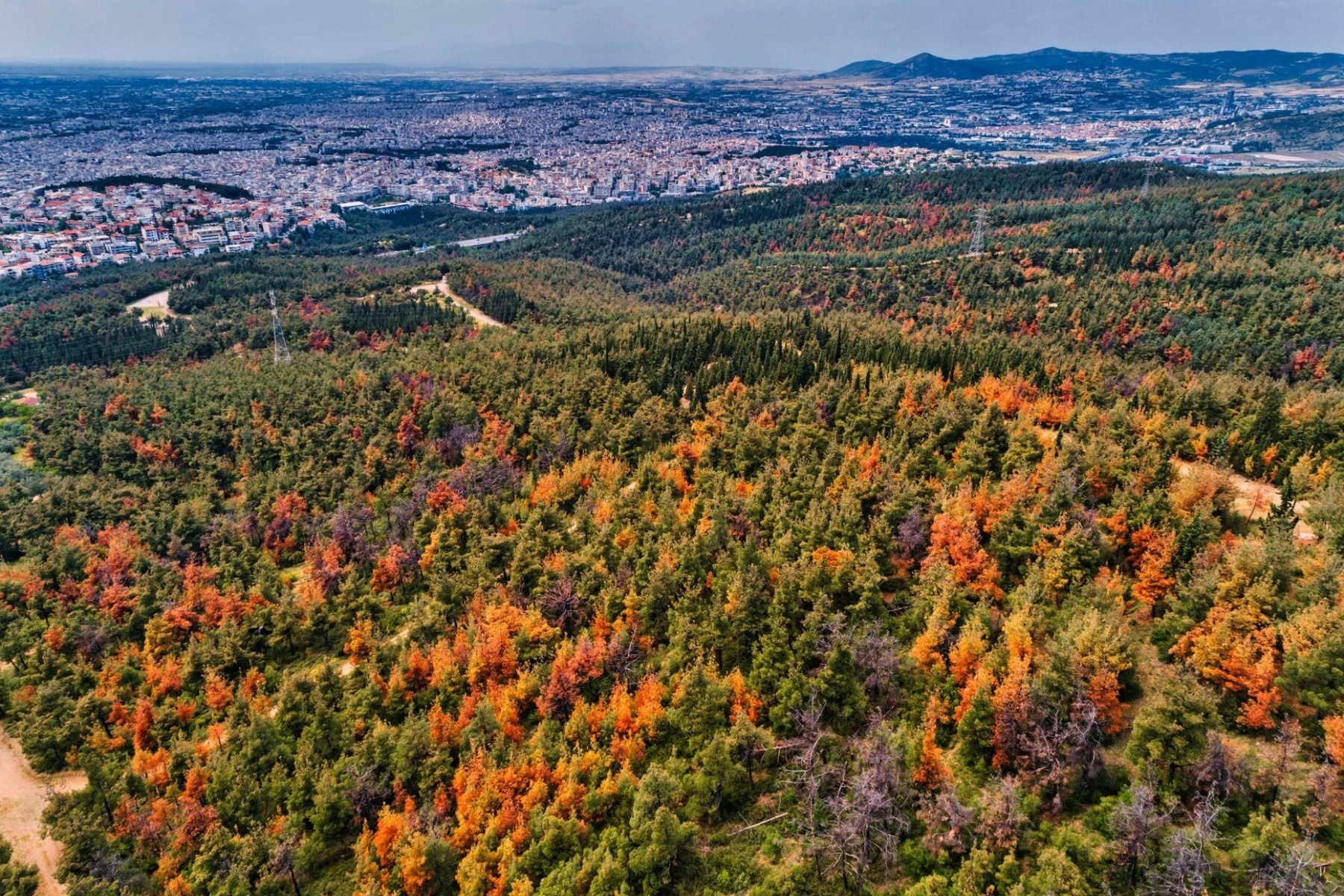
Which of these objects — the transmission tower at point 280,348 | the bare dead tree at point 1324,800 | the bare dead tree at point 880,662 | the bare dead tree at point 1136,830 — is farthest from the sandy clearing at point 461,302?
the bare dead tree at point 1324,800

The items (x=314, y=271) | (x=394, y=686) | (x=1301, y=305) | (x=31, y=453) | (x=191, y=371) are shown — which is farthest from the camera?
(x=314, y=271)

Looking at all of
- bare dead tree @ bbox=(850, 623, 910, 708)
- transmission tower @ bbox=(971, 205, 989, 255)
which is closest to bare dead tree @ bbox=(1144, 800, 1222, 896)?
bare dead tree @ bbox=(850, 623, 910, 708)

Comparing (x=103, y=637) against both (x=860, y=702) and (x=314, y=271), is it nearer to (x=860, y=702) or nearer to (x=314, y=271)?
(x=860, y=702)

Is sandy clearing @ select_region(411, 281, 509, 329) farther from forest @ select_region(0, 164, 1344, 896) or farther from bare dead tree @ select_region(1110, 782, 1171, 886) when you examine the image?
bare dead tree @ select_region(1110, 782, 1171, 886)

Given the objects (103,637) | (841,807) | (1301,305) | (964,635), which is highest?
(1301,305)

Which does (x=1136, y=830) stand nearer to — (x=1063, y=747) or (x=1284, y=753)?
(x=1063, y=747)

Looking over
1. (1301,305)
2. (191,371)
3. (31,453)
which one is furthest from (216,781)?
(1301,305)

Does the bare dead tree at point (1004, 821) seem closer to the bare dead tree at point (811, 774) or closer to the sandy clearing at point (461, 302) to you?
the bare dead tree at point (811, 774)
